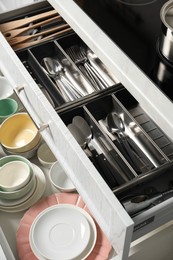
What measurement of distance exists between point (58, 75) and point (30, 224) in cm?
41

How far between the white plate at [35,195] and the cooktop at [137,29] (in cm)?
50

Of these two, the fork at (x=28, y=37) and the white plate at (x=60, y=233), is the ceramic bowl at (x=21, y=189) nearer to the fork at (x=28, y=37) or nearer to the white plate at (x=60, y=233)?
the white plate at (x=60, y=233)

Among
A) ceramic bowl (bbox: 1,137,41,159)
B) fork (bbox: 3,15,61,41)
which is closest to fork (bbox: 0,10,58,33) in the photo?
fork (bbox: 3,15,61,41)

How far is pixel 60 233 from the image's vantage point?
3.55 ft

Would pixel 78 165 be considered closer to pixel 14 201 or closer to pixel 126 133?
pixel 126 133

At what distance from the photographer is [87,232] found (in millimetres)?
1058

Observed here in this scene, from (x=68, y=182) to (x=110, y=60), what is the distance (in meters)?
0.51

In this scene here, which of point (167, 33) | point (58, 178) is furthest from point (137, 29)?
point (58, 178)

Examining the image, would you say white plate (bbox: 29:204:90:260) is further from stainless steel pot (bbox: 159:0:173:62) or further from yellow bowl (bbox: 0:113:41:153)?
stainless steel pot (bbox: 159:0:173:62)

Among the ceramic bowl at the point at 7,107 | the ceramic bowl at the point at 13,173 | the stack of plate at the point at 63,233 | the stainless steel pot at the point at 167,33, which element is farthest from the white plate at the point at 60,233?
the stainless steel pot at the point at 167,33

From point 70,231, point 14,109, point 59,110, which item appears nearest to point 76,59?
point 59,110

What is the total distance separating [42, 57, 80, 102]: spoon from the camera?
1072mm

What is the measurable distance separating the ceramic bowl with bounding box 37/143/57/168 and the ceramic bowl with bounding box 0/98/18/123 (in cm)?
18

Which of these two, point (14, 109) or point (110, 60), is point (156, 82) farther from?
point (14, 109)
